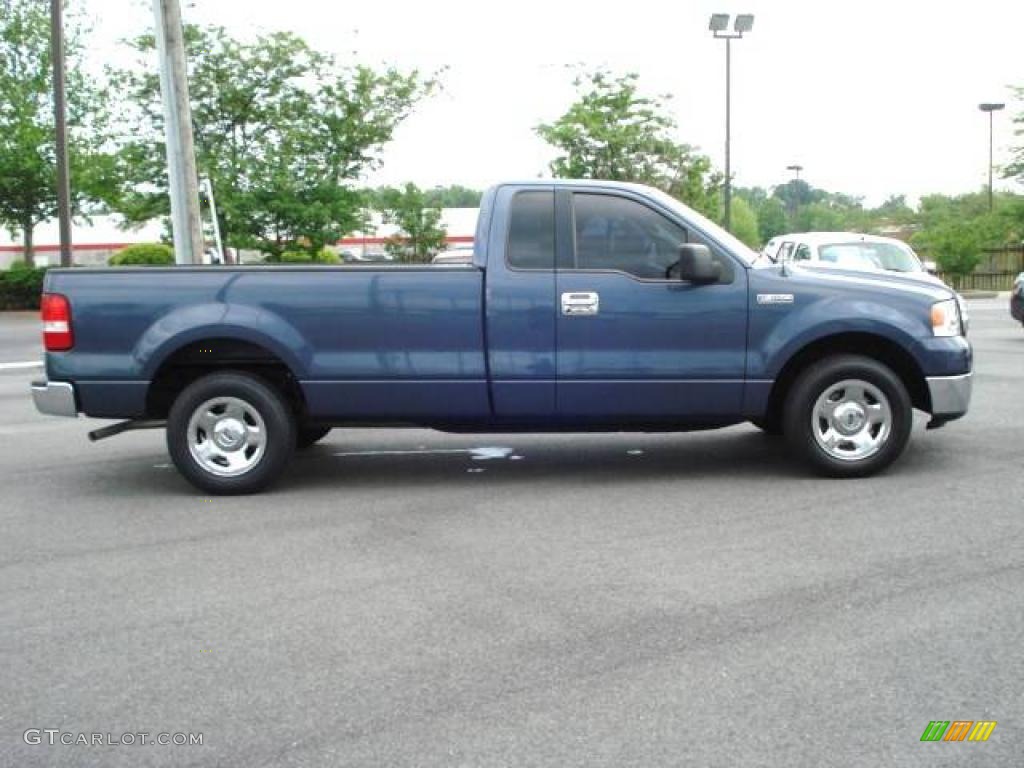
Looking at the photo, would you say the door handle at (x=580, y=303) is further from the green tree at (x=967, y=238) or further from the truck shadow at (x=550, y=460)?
the green tree at (x=967, y=238)

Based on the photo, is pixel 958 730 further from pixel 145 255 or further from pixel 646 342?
pixel 145 255

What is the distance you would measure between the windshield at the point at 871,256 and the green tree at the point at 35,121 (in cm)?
2357

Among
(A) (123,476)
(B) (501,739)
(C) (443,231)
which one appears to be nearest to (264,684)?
(B) (501,739)

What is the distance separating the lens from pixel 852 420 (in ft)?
23.8

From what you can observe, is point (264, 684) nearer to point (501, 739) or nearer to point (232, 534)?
point (501, 739)

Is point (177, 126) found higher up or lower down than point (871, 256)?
higher up

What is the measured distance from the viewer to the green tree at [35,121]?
3306cm

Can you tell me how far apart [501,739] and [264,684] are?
3.25 feet

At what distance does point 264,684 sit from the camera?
3.94 metres

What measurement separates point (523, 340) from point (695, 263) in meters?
1.20

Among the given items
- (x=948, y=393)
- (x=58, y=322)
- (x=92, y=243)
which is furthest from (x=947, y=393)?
(x=92, y=243)

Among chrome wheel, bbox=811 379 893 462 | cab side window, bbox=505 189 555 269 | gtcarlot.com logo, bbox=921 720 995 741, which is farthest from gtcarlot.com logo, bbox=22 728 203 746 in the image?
chrome wheel, bbox=811 379 893 462

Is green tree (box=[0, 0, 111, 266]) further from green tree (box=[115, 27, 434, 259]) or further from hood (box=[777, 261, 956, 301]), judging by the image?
hood (box=[777, 261, 956, 301])

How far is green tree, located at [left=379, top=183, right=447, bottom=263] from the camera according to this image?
122 feet
